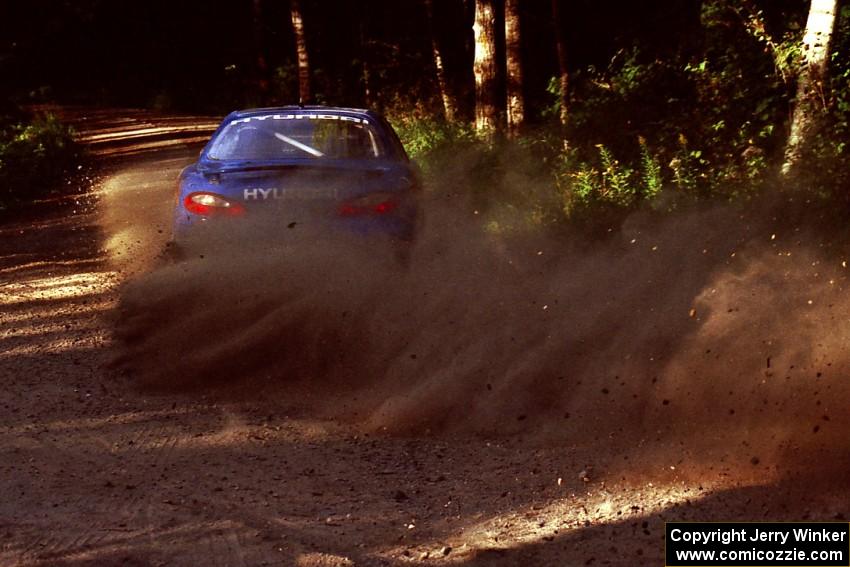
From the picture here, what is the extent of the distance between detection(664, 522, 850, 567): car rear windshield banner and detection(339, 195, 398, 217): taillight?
4171mm

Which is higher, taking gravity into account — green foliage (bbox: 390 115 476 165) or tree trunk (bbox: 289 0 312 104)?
tree trunk (bbox: 289 0 312 104)

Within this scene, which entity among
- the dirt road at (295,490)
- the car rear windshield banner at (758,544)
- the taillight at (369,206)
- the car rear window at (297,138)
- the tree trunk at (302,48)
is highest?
the tree trunk at (302,48)

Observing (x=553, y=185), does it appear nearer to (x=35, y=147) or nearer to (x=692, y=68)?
(x=692, y=68)

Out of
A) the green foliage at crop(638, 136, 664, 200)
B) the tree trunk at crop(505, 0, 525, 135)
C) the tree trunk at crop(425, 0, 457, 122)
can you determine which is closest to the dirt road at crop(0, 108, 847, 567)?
the green foliage at crop(638, 136, 664, 200)

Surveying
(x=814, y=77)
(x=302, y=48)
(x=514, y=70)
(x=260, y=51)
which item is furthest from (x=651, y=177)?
(x=260, y=51)

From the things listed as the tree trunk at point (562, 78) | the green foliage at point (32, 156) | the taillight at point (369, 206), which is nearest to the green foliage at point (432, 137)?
the tree trunk at point (562, 78)

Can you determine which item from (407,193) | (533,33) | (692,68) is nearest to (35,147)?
(533,33)

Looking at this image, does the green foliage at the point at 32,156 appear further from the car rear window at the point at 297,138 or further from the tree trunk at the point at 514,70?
the car rear window at the point at 297,138

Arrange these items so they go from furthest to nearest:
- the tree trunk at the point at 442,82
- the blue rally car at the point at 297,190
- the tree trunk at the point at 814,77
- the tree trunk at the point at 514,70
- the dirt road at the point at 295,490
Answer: the tree trunk at the point at 442,82 → the tree trunk at the point at 514,70 → the tree trunk at the point at 814,77 → the blue rally car at the point at 297,190 → the dirt road at the point at 295,490

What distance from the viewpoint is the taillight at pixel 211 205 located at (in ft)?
26.2

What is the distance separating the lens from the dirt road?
433cm

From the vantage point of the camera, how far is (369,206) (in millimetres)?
8055

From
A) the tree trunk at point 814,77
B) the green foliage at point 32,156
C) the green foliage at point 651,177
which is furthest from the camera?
the green foliage at point 32,156

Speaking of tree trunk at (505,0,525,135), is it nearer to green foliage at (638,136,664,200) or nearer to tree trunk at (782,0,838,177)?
green foliage at (638,136,664,200)
